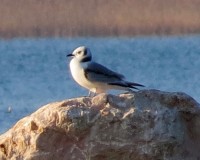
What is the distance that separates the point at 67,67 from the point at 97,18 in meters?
4.58

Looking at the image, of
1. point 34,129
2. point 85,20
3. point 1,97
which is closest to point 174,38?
point 85,20

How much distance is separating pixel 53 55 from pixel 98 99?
18.2m

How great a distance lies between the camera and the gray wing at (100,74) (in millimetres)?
9133

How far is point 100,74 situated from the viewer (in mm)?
9195

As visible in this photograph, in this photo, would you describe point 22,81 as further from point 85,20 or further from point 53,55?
point 85,20

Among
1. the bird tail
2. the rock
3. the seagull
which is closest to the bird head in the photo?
the seagull

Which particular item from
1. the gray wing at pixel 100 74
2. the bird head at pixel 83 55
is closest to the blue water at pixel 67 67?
the bird head at pixel 83 55

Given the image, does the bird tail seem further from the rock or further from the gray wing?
the rock

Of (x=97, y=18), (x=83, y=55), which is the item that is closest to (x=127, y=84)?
(x=83, y=55)

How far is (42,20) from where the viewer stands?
90.1ft

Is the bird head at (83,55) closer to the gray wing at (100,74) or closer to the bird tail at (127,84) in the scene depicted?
the gray wing at (100,74)

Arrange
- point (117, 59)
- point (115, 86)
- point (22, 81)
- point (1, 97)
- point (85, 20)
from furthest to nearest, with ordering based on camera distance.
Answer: point (85, 20)
point (117, 59)
point (22, 81)
point (1, 97)
point (115, 86)

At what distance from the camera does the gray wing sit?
913 centimetres

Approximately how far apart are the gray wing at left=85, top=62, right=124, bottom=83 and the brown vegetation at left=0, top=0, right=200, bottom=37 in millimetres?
16722
